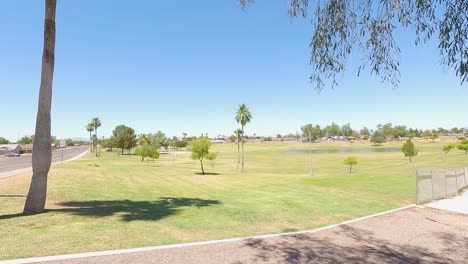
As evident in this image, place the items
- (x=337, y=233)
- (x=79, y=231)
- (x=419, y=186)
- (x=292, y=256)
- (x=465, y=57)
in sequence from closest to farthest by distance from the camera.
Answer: (x=465, y=57) → (x=292, y=256) → (x=79, y=231) → (x=337, y=233) → (x=419, y=186)

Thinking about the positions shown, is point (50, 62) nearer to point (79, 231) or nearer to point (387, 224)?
point (79, 231)

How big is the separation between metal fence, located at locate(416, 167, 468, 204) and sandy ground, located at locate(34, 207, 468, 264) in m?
4.90

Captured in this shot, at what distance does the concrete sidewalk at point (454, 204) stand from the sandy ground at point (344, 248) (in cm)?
365

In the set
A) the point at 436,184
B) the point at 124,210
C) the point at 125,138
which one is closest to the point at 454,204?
the point at 436,184

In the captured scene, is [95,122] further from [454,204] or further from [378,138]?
[378,138]

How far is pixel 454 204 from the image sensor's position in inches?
649

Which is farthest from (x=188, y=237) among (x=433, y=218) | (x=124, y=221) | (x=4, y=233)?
(x=433, y=218)

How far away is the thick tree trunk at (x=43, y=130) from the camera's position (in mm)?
10930

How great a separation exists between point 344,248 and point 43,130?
11.5 metres

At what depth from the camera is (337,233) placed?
33.8ft

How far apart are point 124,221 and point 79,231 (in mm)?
1816

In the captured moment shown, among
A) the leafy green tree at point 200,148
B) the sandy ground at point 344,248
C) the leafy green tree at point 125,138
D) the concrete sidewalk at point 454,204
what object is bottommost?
the concrete sidewalk at point 454,204

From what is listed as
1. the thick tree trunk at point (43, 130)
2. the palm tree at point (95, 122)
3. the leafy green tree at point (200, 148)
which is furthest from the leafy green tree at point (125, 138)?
the thick tree trunk at point (43, 130)

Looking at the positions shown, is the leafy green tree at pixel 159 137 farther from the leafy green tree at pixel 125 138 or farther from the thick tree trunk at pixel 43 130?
the thick tree trunk at pixel 43 130
